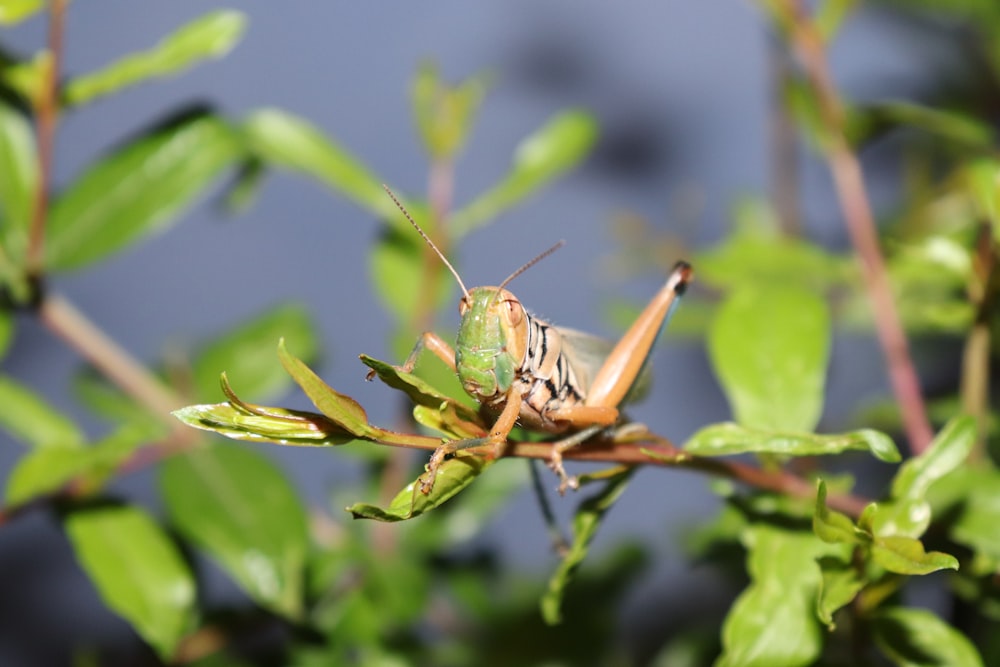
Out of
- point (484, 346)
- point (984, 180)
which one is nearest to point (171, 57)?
point (484, 346)

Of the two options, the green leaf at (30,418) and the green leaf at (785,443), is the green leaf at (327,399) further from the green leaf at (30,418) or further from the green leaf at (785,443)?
the green leaf at (30,418)

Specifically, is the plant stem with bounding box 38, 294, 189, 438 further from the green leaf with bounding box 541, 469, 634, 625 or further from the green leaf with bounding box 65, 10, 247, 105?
the green leaf with bounding box 541, 469, 634, 625

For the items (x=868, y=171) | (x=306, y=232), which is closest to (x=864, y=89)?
(x=868, y=171)

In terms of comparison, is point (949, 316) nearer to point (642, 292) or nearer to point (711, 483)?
point (711, 483)

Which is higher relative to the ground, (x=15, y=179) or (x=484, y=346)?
(x=15, y=179)

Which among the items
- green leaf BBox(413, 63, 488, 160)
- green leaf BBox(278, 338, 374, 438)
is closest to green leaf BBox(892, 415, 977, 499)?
green leaf BBox(278, 338, 374, 438)

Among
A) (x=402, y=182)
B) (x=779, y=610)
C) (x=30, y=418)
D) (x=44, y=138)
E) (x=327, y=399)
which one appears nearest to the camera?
(x=327, y=399)

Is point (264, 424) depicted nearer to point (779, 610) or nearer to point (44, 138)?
point (779, 610)
